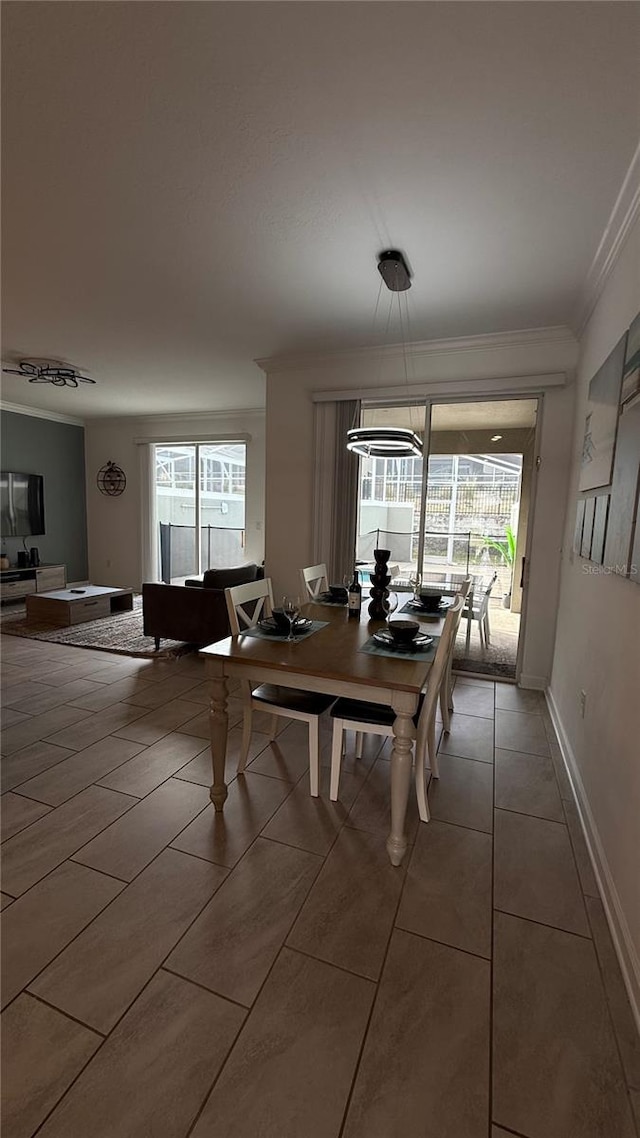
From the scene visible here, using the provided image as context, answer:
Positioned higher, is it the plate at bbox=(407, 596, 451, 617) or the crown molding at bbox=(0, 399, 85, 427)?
the crown molding at bbox=(0, 399, 85, 427)

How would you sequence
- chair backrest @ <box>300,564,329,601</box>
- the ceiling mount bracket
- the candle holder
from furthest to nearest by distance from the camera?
1. chair backrest @ <box>300,564,329,601</box>
2. the candle holder
3. the ceiling mount bracket

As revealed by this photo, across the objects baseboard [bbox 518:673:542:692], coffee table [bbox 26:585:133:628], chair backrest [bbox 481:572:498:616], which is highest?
chair backrest [bbox 481:572:498:616]

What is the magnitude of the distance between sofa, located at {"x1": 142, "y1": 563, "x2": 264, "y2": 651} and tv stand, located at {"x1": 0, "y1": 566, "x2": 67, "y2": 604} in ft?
9.24

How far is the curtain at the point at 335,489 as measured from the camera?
4258 mm

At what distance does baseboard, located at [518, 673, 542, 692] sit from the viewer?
3.78 metres


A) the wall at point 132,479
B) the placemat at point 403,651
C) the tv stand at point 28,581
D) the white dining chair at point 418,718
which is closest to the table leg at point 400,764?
the white dining chair at point 418,718

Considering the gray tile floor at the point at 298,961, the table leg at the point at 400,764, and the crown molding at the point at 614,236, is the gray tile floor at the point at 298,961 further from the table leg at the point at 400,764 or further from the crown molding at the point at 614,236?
the crown molding at the point at 614,236

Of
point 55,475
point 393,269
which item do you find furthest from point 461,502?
point 55,475

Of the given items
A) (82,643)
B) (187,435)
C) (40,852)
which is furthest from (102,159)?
(187,435)

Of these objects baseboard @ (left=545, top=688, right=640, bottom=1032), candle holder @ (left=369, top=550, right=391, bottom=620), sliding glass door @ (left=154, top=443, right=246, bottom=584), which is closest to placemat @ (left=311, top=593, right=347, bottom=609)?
candle holder @ (left=369, top=550, right=391, bottom=620)

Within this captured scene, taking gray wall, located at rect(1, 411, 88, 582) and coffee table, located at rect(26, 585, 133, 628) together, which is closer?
coffee table, located at rect(26, 585, 133, 628)

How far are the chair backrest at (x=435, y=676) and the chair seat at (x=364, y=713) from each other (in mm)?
41

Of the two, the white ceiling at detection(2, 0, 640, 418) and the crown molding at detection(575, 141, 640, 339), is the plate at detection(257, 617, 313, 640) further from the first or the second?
the crown molding at detection(575, 141, 640, 339)

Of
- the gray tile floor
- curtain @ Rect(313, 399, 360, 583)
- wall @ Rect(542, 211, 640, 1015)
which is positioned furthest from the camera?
curtain @ Rect(313, 399, 360, 583)
